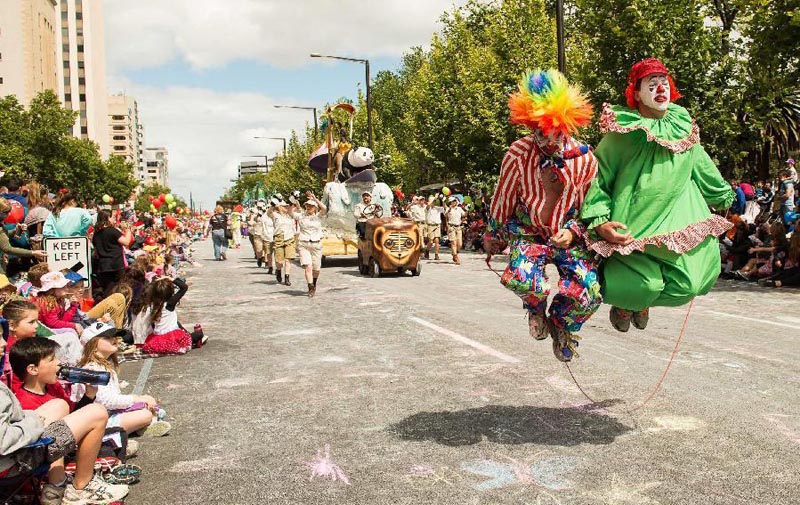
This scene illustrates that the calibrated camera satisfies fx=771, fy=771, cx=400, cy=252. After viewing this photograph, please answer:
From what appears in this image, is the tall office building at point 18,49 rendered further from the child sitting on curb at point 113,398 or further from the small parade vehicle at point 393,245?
the child sitting on curb at point 113,398

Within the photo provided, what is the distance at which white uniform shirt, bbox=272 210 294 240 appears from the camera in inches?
662

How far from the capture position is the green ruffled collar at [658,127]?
4.77 meters

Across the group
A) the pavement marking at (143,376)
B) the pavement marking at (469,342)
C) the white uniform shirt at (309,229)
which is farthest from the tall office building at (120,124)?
the pavement marking at (143,376)

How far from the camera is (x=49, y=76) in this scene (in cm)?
10756

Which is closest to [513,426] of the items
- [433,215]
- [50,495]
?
[50,495]

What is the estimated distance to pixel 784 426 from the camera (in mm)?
5027

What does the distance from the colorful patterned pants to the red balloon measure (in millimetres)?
8795

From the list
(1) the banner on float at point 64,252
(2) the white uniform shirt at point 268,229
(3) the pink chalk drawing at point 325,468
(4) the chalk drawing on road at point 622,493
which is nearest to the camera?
(4) the chalk drawing on road at point 622,493

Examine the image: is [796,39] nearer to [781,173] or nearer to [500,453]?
[781,173]

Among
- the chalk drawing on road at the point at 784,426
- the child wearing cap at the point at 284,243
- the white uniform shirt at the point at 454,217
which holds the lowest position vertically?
the chalk drawing on road at the point at 784,426

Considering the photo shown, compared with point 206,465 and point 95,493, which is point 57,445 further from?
point 206,465

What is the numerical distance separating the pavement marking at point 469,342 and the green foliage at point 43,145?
36.2 metres

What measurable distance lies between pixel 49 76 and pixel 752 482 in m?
118

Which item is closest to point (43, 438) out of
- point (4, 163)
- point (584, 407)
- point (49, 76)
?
point (584, 407)
